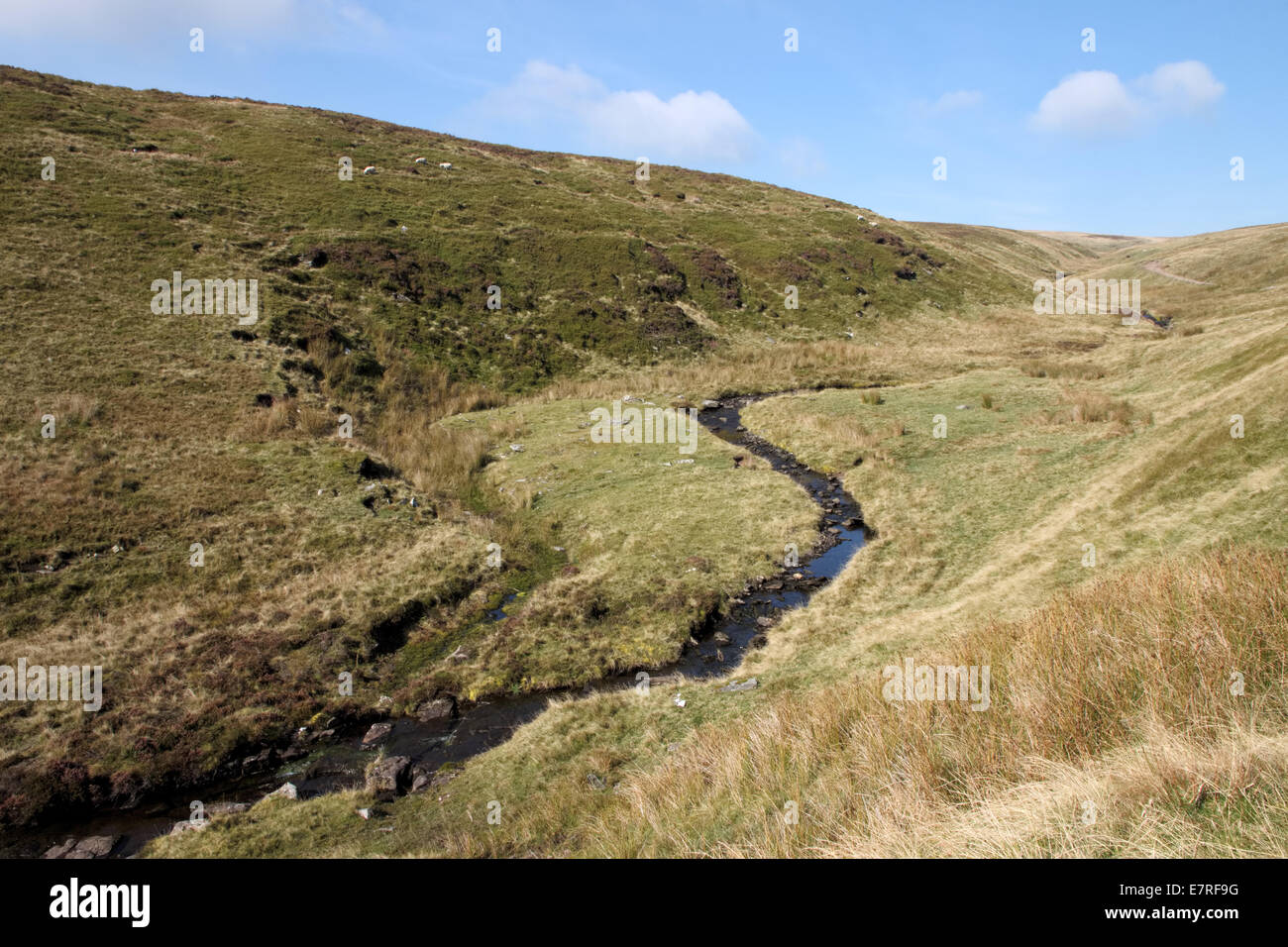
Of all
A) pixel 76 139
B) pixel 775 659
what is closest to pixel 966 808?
pixel 775 659

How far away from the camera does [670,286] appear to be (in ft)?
187

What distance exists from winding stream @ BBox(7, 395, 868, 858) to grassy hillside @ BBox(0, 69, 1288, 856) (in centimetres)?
51

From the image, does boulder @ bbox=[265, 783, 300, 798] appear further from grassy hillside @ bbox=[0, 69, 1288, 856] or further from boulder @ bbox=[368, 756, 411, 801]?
boulder @ bbox=[368, 756, 411, 801]

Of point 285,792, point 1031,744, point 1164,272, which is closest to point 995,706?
point 1031,744

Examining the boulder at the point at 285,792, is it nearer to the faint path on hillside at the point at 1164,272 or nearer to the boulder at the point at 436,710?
the boulder at the point at 436,710

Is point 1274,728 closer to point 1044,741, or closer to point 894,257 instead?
point 1044,741

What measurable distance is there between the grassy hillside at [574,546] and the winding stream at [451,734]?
506 mm

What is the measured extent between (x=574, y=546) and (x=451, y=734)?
9.15m

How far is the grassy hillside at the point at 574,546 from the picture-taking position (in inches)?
259

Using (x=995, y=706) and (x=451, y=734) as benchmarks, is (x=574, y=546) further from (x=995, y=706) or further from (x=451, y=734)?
(x=995, y=706)

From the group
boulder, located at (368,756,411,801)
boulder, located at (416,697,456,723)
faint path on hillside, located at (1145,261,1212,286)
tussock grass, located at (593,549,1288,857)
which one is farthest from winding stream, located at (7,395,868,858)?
faint path on hillside, located at (1145,261,1212,286)

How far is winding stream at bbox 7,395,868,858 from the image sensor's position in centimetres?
1052
